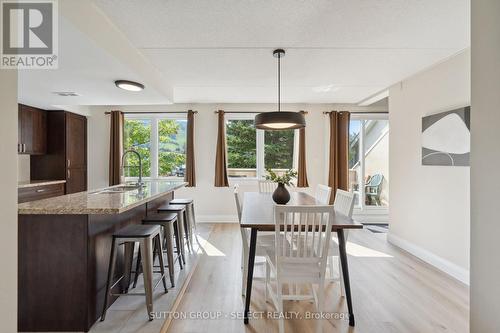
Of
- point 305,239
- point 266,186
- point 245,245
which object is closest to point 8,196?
point 305,239

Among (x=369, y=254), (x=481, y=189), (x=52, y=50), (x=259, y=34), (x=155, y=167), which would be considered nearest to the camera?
(x=481, y=189)

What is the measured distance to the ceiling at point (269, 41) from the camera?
6.95ft

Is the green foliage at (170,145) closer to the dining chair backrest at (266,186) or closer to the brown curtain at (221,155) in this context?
the brown curtain at (221,155)

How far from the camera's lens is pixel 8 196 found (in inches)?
43.2

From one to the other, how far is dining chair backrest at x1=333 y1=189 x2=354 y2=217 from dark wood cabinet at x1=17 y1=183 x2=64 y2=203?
4202 mm

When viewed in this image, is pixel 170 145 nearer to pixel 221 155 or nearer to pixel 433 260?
pixel 221 155

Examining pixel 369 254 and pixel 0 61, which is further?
pixel 369 254

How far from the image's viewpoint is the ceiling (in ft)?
6.95

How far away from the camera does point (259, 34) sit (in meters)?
2.53

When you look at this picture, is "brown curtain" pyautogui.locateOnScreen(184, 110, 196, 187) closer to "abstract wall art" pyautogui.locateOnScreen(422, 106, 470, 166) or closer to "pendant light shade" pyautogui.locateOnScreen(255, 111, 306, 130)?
"pendant light shade" pyautogui.locateOnScreen(255, 111, 306, 130)

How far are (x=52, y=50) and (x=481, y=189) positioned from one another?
10.2ft

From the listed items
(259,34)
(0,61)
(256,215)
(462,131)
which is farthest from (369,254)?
(0,61)

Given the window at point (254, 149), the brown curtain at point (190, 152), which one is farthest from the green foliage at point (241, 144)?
the brown curtain at point (190, 152)

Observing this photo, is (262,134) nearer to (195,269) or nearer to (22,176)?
(195,269)
